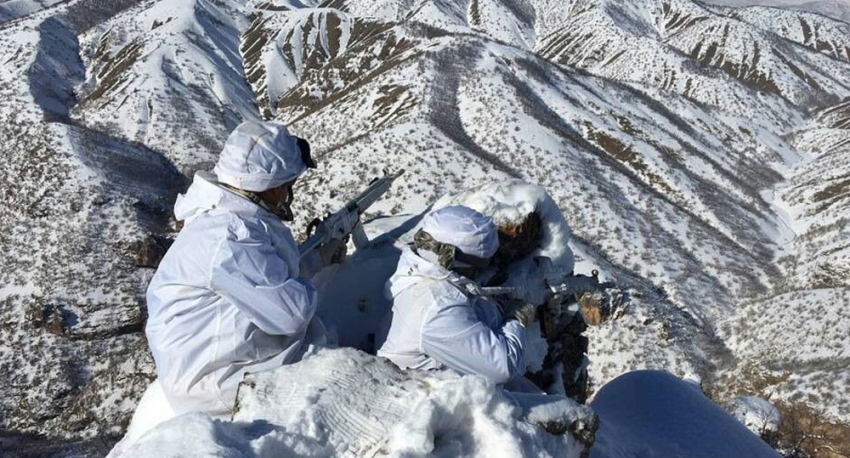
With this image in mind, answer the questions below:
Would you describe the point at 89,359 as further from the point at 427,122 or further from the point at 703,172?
the point at 703,172

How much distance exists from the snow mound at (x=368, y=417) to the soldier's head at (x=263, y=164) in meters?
0.92

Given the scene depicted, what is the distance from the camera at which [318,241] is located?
4.93 m

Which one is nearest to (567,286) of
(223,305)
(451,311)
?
(451,311)

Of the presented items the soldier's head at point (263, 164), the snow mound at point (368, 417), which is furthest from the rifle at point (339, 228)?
the snow mound at point (368, 417)

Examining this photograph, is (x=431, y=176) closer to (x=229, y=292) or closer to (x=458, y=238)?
(x=458, y=238)

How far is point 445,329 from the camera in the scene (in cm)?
361

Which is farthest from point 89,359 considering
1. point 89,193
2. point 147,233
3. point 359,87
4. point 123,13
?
point 123,13

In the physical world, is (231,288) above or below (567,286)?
above

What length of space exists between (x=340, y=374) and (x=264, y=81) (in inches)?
2528

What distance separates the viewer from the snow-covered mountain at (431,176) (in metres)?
19.6

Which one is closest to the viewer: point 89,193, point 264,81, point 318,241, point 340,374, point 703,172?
point 340,374

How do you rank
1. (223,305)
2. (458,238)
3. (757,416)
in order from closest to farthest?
1. (223,305)
2. (458,238)
3. (757,416)

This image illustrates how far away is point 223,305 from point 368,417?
3.25ft

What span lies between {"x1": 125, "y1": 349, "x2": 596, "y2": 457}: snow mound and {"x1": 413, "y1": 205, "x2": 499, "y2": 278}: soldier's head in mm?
869
